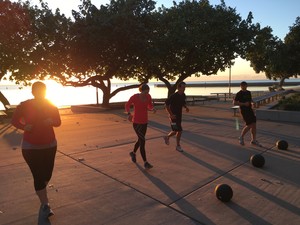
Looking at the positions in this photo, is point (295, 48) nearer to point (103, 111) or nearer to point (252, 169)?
point (103, 111)

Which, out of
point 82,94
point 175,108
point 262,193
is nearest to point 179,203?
point 262,193

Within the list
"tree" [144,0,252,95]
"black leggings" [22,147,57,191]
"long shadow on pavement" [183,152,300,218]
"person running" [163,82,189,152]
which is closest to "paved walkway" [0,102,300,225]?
"long shadow on pavement" [183,152,300,218]

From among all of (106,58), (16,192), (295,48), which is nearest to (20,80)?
(106,58)

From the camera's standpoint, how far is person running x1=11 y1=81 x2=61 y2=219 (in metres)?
4.13

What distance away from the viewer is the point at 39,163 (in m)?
4.16

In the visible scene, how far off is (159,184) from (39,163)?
7.12 ft

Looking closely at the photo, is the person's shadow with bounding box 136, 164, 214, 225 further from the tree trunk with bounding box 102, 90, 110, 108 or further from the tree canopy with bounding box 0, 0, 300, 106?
the tree trunk with bounding box 102, 90, 110, 108

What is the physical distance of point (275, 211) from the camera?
14.3 feet

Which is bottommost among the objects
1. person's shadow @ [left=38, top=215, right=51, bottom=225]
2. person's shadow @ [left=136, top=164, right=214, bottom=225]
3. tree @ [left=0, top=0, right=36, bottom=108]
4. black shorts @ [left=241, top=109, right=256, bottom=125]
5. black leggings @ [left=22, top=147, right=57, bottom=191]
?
person's shadow @ [left=38, top=215, right=51, bottom=225]

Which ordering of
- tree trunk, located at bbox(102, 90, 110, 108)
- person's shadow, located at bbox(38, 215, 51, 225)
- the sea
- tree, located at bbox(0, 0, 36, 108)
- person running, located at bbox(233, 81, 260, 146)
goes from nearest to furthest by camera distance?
person's shadow, located at bbox(38, 215, 51, 225) < person running, located at bbox(233, 81, 260, 146) < tree, located at bbox(0, 0, 36, 108) < tree trunk, located at bbox(102, 90, 110, 108) < the sea

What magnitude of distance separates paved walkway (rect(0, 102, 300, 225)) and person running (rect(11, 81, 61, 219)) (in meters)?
0.51

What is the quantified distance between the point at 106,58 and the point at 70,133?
1049 cm

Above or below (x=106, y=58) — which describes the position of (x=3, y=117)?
below

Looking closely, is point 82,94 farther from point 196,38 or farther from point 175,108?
point 175,108
